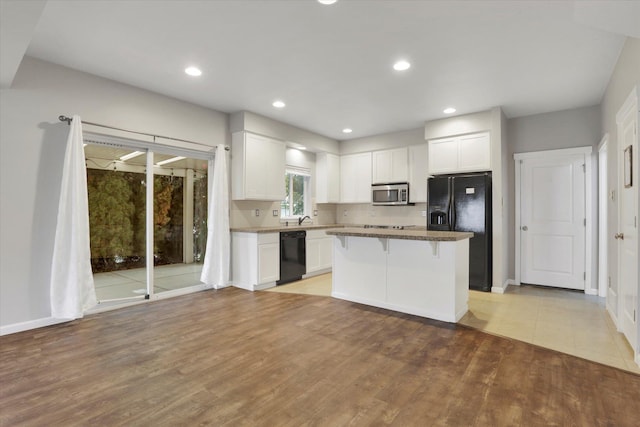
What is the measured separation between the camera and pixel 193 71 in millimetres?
3578

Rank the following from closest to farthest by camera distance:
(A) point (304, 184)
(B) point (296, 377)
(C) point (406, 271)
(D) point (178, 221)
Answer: (B) point (296, 377) → (C) point (406, 271) → (D) point (178, 221) → (A) point (304, 184)

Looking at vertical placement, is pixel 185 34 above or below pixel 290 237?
above

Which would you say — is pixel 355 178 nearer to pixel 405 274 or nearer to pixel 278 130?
pixel 278 130

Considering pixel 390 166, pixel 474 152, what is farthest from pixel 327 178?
pixel 474 152

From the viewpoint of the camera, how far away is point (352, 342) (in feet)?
9.61

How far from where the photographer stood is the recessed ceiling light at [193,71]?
3.53 m

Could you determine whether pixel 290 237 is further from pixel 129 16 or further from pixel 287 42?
pixel 129 16

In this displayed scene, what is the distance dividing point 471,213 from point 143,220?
4.74m

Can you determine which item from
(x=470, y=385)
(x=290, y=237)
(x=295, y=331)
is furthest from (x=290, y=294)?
(x=470, y=385)

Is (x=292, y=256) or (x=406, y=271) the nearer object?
(x=406, y=271)

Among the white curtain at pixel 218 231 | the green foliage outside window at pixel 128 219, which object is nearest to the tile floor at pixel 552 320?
the white curtain at pixel 218 231

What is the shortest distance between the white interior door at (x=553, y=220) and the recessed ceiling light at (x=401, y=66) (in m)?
3.02

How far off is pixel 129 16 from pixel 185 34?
0.43 meters

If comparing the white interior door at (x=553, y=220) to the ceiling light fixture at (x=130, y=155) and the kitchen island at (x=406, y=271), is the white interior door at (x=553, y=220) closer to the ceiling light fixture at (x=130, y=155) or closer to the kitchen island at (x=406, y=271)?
the kitchen island at (x=406, y=271)
